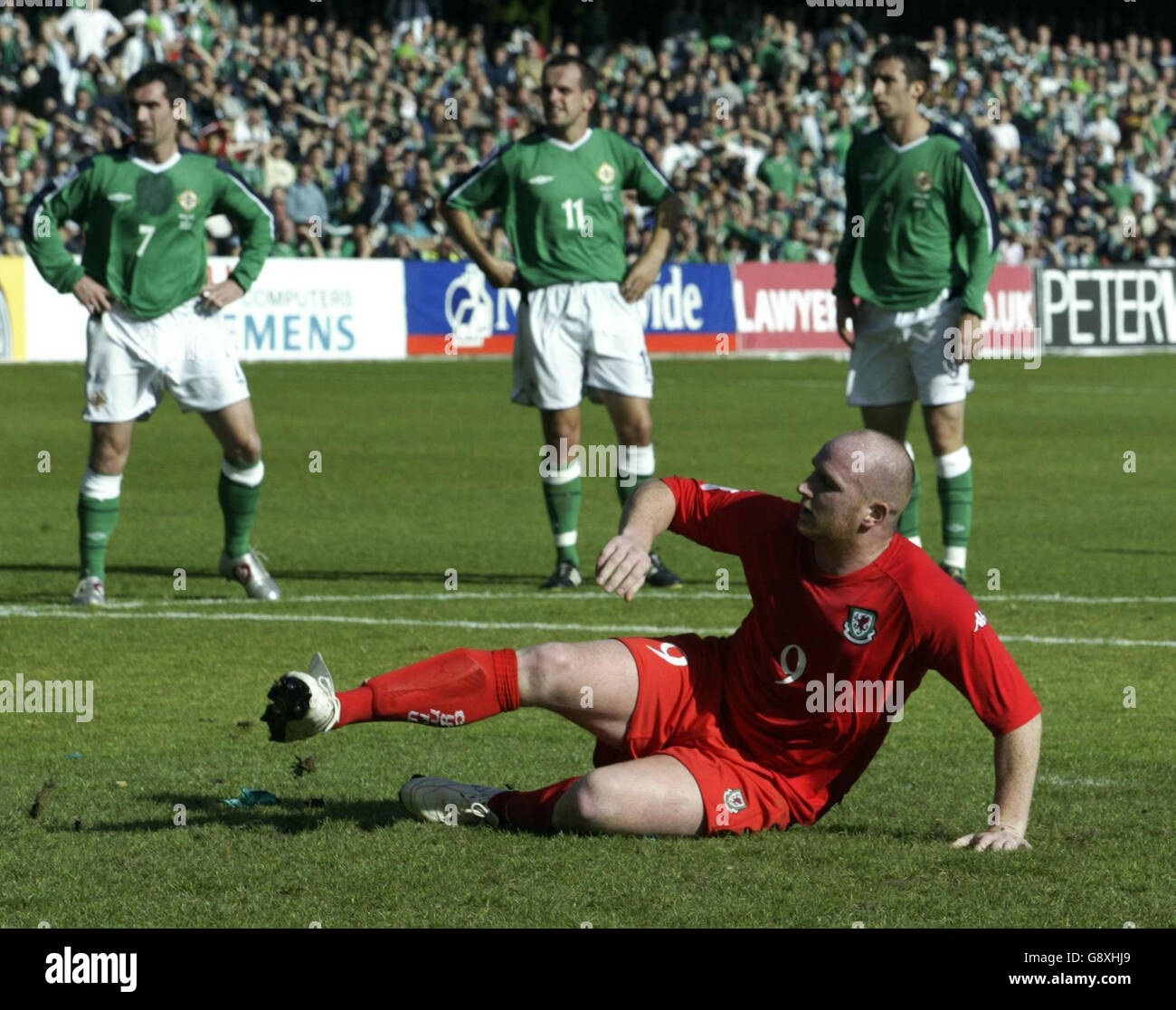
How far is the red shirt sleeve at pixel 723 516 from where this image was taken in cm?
519

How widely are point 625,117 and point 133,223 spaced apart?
23.3m

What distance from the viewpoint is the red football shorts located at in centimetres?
521

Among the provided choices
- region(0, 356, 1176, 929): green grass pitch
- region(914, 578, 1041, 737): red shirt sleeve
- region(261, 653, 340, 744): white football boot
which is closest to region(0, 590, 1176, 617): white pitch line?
region(0, 356, 1176, 929): green grass pitch

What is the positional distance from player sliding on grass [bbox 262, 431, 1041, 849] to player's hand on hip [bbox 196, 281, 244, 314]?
15.9ft

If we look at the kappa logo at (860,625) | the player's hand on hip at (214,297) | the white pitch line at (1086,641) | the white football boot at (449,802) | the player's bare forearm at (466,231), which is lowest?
the white pitch line at (1086,641)

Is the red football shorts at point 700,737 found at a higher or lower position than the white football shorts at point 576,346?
lower

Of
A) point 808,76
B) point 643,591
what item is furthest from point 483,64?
point 643,591

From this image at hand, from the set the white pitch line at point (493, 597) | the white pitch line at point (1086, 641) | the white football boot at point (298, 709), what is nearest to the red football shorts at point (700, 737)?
the white football boot at point (298, 709)

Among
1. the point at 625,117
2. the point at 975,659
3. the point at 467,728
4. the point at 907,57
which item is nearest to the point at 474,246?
the point at 907,57

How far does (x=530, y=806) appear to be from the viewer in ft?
17.4

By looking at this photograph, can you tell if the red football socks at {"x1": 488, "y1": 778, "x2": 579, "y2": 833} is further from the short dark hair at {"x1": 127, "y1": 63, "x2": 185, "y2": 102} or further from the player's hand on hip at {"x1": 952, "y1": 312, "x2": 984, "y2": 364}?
the player's hand on hip at {"x1": 952, "y1": 312, "x2": 984, "y2": 364}

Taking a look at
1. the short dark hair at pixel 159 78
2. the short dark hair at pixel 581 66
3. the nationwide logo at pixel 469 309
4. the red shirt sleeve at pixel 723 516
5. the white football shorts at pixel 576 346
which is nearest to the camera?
the red shirt sleeve at pixel 723 516

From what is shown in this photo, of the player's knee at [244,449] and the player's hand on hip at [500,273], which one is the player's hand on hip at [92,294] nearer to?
the player's knee at [244,449]

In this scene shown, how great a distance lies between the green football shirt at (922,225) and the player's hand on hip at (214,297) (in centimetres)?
290
